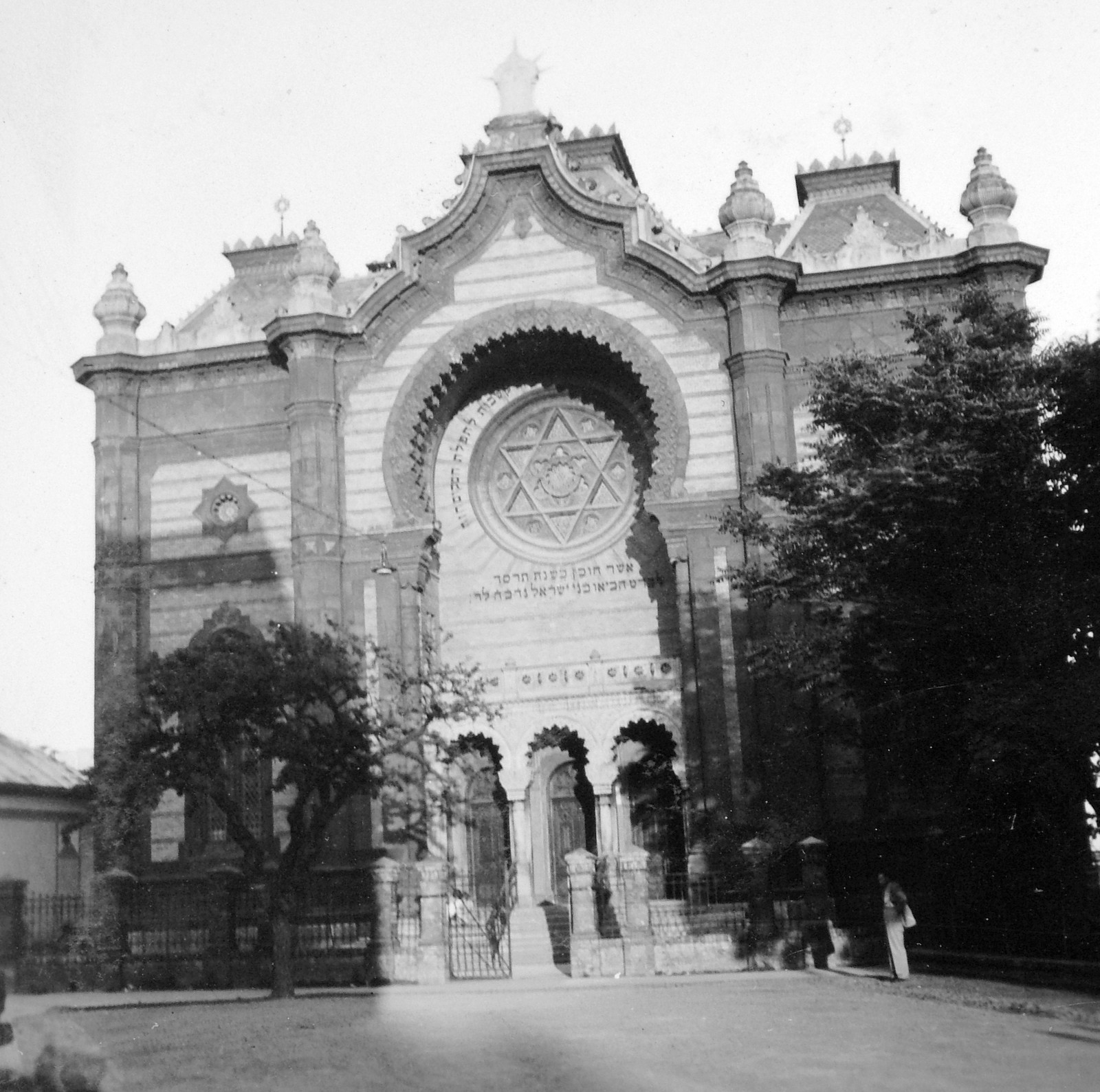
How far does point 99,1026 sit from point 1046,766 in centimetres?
1186

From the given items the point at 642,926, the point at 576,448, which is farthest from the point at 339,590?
the point at 642,926

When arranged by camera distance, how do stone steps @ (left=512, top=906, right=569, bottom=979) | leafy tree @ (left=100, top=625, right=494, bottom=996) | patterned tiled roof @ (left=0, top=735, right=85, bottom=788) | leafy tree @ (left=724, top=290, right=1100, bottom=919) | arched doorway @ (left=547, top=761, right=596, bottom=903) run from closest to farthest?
leafy tree @ (left=724, top=290, right=1100, bottom=919) → leafy tree @ (left=100, top=625, right=494, bottom=996) → stone steps @ (left=512, top=906, right=569, bottom=979) → arched doorway @ (left=547, top=761, right=596, bottom=903) → patterned tiled roof @ (left=0, top=735, right=85, bottom=788)

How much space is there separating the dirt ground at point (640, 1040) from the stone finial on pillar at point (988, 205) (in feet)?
44.9

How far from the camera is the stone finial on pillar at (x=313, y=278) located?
2783 centimetres

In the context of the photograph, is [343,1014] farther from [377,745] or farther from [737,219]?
[737,219]

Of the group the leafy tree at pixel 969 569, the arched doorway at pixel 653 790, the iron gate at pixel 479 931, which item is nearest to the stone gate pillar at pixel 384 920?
the iron gate at pixel 479 931

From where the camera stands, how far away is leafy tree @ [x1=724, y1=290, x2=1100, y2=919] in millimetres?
17969

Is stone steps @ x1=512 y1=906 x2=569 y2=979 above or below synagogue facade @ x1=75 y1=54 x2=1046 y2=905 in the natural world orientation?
below

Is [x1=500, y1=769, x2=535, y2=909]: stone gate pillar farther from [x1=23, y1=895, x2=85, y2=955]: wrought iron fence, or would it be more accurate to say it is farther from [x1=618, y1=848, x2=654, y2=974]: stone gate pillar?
[x1=23, y1=895, x2=85, y2=955]: wrought iron fence

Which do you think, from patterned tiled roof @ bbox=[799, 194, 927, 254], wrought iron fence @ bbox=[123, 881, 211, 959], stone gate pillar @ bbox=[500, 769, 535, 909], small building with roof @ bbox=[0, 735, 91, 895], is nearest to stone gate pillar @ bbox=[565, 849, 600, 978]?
stone gate pillar @ bbox=[500, 769, 535, 909]

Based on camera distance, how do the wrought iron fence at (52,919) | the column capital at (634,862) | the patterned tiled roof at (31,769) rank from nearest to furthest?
the column capital at (634,862) < the wrought iron fence at (52,919) < the patterned tiled roof at (31,769)

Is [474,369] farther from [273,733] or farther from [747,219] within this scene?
[273,733]

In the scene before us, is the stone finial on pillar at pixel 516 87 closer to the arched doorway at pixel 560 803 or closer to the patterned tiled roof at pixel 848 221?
the patterned tiled roof at pixel 848 221

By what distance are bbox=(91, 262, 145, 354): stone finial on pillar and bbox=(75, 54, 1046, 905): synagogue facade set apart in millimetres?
73
